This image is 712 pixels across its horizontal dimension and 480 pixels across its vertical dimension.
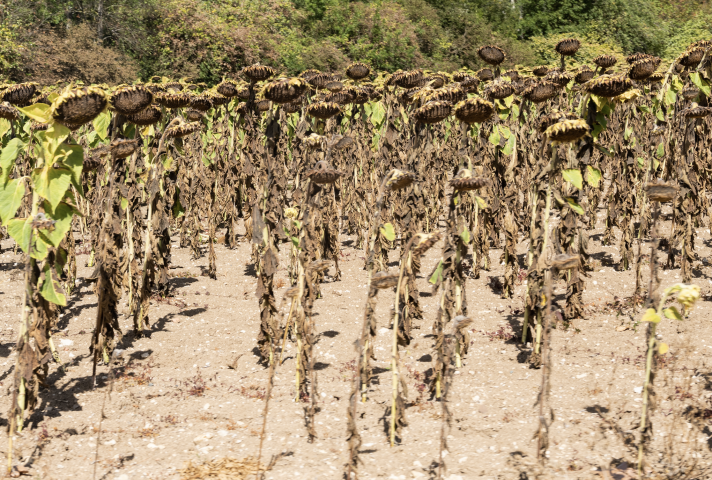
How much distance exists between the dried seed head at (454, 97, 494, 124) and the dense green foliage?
1439 cm

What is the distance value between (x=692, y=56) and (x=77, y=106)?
18.9 ft

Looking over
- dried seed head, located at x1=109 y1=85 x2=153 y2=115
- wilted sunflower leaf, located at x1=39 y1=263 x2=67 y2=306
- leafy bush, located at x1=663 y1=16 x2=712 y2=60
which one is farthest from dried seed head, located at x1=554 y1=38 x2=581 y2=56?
leafy bush, located at x1=663 y1=16 x2=712 y2=60

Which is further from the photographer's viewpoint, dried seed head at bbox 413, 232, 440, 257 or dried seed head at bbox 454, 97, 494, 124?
dried seed head at bbox 454, 97, 494, 124

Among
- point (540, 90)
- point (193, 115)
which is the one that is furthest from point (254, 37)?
point (540, 90)

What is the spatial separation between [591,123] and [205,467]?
393cm

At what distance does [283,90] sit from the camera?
5.11 metres

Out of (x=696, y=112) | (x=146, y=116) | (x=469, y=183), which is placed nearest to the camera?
(x=469, y=183)

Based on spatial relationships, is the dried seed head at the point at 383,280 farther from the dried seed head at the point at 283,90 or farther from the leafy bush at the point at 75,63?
the leafy bush at the point at 75,63

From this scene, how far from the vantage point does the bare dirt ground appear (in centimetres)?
386

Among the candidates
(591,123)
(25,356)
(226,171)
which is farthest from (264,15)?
(25,356)

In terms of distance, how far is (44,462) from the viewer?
12.6ft

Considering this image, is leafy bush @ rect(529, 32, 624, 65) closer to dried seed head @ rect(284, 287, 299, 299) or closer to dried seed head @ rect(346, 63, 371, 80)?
dried seed head @ rect(346, 63, 371, 80)

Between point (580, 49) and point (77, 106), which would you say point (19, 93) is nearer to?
point (77, 106)

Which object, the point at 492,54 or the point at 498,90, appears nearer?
the point at 498,90
